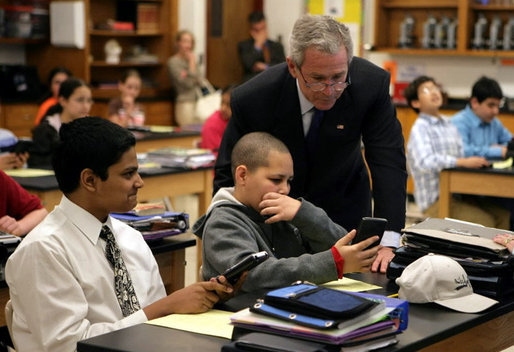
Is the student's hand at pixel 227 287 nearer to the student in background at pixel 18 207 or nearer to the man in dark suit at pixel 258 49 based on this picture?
the student in background at pixel 18 207

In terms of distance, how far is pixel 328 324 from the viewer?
66.0 inches

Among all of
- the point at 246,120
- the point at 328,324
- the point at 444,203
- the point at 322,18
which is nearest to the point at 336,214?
the point at 246,120

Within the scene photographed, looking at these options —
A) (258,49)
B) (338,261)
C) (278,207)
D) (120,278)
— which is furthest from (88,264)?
(258,49)

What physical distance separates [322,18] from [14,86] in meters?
7.12

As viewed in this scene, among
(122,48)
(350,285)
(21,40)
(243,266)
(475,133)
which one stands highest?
(21,40)

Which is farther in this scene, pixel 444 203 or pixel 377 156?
pixel 444 203

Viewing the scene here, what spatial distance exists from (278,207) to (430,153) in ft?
11.9

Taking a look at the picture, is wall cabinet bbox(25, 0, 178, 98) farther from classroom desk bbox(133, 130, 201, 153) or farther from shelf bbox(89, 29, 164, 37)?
classroom desk bbox(133, 130, 201, 153)

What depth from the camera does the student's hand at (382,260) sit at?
2471mm

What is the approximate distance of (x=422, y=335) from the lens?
1.88 m

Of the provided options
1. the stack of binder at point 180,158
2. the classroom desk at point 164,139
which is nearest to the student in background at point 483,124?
the stack of binder at point 180,158

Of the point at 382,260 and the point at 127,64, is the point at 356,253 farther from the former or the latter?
the point at 127,64

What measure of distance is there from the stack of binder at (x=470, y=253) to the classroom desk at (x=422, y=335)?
0.05 m

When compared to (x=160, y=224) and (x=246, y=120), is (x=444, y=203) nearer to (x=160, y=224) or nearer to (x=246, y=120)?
(x=160, y=224)
